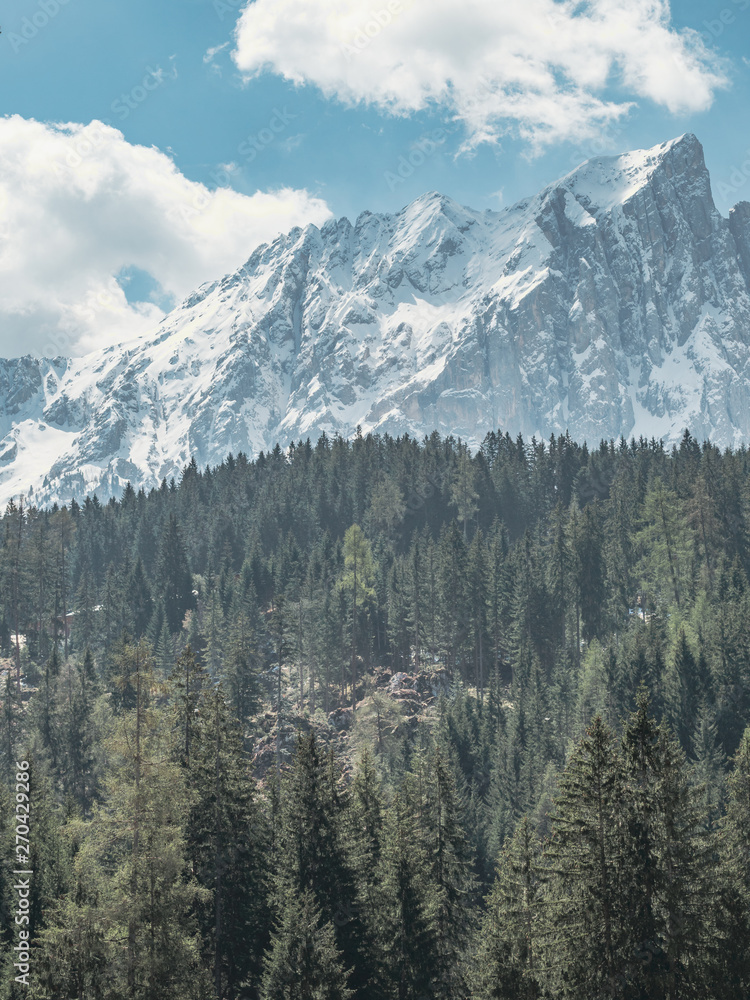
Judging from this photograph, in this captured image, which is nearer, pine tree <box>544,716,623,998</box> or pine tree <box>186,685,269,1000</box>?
pine tree <box>544,716,623,998</box>

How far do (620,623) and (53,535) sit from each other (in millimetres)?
73071

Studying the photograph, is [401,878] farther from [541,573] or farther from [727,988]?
[541,573]

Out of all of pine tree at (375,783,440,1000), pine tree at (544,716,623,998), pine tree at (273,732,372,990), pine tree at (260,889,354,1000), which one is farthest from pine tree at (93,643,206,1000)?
pine tree at (544,716,623,998)

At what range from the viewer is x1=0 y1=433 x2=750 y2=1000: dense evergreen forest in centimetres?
2636

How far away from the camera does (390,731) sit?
3056 inches

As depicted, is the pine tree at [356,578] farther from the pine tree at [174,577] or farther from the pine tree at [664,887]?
the pine tree at [664,887]

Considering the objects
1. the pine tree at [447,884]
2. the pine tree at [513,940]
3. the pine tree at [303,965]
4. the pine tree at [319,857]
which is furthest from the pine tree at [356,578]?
the pine tree at [513,940]

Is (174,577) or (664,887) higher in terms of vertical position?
(174,577)

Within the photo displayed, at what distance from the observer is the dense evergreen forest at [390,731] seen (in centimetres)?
2636

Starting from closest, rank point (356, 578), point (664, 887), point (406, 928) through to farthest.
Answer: point (664, 887) → point (406, 928) → point (356, 578)

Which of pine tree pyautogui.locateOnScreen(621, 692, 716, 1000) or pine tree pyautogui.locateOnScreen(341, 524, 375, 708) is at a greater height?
pine tree pyautogui.locateOnScreen(341, 524, 375, 708)

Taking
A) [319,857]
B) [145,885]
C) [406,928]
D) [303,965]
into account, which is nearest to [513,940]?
[406,928]

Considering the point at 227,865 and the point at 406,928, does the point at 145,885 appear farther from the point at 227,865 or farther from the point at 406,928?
the point at 406,928

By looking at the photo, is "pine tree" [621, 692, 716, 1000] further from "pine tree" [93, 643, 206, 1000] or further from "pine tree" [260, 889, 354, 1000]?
"pine tree" [93, 643, 206, 1000]
